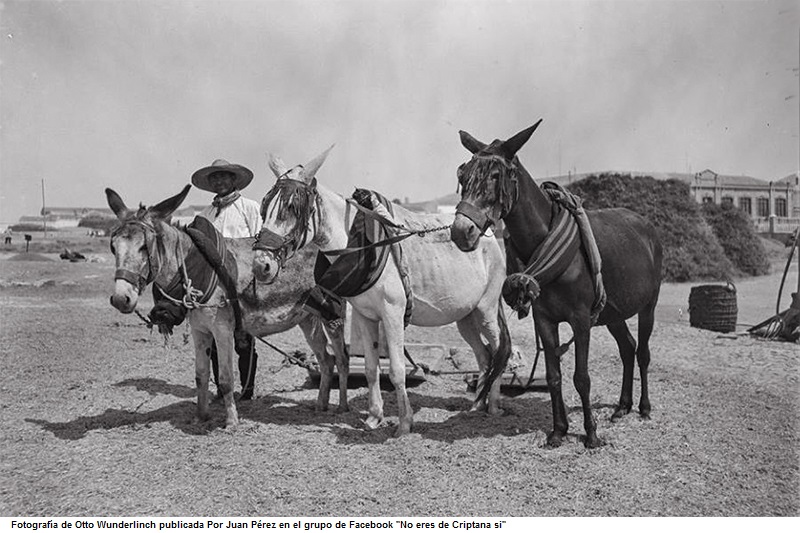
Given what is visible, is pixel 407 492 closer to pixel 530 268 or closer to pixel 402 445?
pixel 402 445

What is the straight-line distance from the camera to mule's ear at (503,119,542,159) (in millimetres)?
4207

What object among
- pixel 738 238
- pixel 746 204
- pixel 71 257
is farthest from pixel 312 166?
pixel 746 204

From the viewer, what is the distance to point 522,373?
6.98 meters

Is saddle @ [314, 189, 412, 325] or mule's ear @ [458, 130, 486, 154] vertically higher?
mule's ear @ [458, 130, 486, 154]

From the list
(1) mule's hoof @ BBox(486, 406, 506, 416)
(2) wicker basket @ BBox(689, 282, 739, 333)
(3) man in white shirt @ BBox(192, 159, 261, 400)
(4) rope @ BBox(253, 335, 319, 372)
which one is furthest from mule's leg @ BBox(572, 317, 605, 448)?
(2) wicker basket @ BBox(689, 282, 739, 333)

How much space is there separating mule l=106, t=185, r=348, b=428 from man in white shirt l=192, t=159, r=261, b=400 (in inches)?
19.2

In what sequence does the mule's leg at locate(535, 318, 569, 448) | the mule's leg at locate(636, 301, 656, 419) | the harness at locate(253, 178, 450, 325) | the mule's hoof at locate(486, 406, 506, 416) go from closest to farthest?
the harness at locate(253, 178, 450, 325) → the mule's leg at locate(535, 318, 569, 448) → the mule's leg at locate(636, 301, 656, 419) → the mule's hoof at locate(486, 406, 506, 416)

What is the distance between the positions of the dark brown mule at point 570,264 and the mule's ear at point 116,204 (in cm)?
248

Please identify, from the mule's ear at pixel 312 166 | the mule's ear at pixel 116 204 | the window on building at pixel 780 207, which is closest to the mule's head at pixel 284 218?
the mule's ear at pixel 312 166

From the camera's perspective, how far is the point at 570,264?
454 centimetres

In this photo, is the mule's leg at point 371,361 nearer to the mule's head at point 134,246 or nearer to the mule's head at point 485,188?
the mule's head at point 485,188

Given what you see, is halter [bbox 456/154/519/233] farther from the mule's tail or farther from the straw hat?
the straw hat

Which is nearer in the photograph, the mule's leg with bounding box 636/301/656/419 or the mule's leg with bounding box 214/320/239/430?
the mule's leg with bounding box 214/320/239/430

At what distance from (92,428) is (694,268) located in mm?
16359
